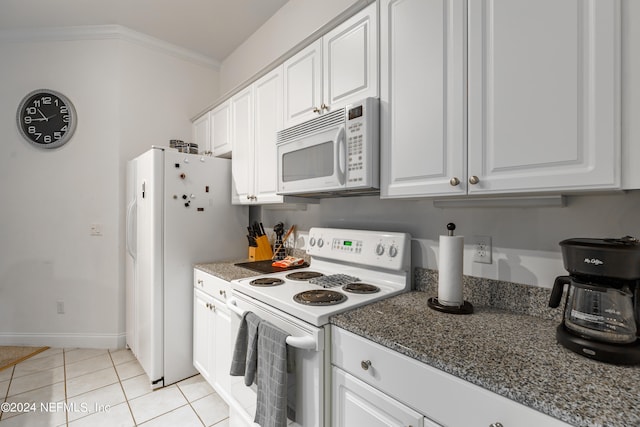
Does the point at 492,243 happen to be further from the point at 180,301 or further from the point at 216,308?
the point at 180,301

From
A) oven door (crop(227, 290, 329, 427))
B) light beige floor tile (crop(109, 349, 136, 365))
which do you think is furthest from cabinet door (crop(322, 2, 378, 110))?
light beige floor tile (crop(109, 349, 136, 365))

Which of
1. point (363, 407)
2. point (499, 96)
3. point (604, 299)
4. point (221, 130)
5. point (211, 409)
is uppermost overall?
point (221, 130)

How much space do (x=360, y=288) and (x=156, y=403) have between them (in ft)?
5.41

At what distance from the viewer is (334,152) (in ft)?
4.95

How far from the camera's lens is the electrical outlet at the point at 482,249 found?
1.33m

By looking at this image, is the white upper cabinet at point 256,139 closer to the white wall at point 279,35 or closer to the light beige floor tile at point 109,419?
the white wall at point 279,35

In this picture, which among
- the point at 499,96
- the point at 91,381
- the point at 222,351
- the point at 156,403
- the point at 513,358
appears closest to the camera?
the point at 513,358

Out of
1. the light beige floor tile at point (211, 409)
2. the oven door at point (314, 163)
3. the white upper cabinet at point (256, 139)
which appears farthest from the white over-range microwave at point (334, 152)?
the light beige floor tile at point (211, 409)

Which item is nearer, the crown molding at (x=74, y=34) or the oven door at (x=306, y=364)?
the oven door at (x=306, y=364)

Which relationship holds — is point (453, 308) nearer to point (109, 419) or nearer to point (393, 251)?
point (393, 251)

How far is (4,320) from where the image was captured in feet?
9.26

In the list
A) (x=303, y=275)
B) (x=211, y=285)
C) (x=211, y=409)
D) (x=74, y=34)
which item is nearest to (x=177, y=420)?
(x=211, y=409)

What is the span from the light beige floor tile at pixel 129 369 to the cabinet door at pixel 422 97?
244 cm

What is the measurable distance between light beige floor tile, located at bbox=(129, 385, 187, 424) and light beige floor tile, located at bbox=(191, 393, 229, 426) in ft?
0.40
